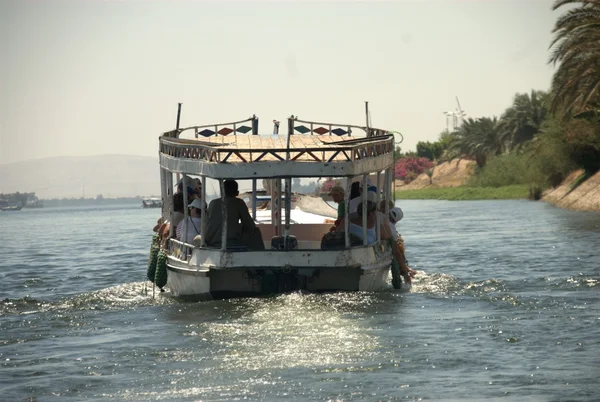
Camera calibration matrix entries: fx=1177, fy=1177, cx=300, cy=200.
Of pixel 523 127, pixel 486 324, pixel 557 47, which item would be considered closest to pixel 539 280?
pixel 486 324

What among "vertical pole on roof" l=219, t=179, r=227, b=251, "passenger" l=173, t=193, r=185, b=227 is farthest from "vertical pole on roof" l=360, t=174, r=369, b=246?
"passenger" l=173, t=193, r=185, b=227

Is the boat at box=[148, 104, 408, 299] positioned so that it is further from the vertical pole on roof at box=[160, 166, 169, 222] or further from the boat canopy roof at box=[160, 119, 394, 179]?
the vertical pole on roof at box=[160, 166, 169, 222]

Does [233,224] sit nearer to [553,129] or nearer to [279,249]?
[279,249]

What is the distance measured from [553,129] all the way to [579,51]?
2015cm

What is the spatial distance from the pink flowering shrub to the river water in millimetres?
107136

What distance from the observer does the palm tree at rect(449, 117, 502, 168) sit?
100 m

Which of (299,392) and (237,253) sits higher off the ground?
(237,253)

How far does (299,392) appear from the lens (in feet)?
40.2

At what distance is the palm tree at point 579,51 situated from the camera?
129 ft

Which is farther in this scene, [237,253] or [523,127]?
[523,127]

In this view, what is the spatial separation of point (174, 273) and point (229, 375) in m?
6.80

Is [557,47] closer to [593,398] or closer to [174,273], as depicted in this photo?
[174,273]

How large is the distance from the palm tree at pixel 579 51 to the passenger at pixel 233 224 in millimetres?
22631

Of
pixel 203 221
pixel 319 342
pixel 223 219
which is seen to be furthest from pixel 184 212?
pixel 319 342
